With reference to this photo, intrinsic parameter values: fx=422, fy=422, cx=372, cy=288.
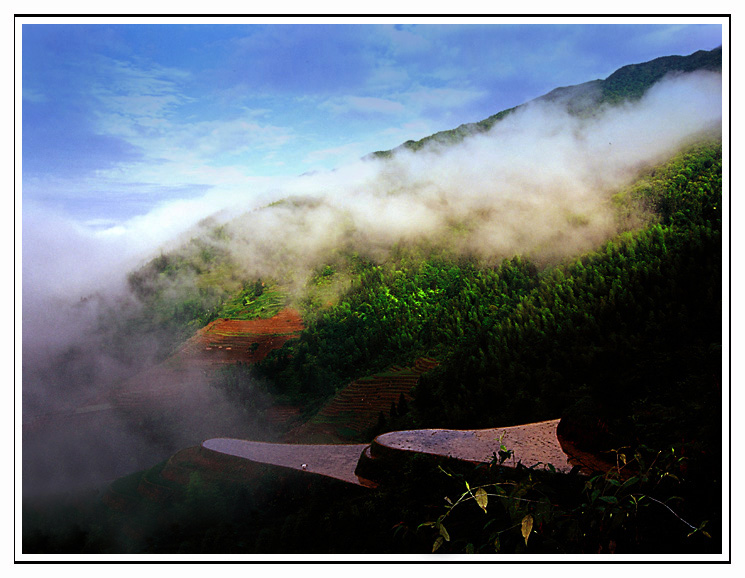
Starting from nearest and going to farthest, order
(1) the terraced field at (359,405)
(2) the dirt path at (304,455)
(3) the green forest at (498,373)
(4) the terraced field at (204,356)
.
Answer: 1. (3) the green forest at (498,373)
2. (2) the dirt path at (304,455)
3. (1) the terraced field at (359,405)
4. (4) the terraced field at (204,356)

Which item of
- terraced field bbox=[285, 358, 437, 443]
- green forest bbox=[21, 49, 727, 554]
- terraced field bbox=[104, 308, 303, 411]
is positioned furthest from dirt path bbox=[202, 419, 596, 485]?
terraced field bbox=[104, 308, 303, 411]

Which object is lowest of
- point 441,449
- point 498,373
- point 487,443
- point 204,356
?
point 487,443

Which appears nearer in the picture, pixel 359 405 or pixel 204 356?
pixel 359 405

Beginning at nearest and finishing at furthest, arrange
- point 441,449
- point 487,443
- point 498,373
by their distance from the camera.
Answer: point 441,449
point 487,443
point 498,373

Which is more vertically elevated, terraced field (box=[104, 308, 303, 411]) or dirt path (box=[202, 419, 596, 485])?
terraced field (box=[104, 308, 303, 411])

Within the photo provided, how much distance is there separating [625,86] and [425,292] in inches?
284

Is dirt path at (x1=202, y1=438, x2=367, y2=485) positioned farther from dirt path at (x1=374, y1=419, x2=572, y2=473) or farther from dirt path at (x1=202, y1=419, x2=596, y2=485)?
dirt path at (x1=374, y1=419, x2=572, y2=473)

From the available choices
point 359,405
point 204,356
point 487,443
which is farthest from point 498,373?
point 204,356

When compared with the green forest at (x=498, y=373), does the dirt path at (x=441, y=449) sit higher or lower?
lower

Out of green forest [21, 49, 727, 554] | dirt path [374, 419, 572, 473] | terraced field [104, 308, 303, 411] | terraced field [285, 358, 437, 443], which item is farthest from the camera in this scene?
terraced field [104, 308, 303, 411]

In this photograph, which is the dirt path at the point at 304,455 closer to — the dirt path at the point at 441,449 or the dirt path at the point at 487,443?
the dirt path at the point at 441,449

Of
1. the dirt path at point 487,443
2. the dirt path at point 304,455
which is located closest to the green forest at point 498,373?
the dirt path at point 487,443

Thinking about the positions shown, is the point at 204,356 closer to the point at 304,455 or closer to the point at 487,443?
the point at 304,455

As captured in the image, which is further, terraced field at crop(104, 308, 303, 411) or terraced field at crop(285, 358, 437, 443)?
terraced field at crop(104, 308, 303, 411)
